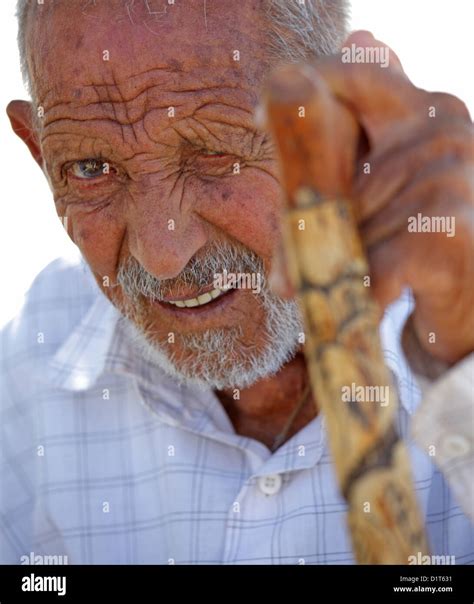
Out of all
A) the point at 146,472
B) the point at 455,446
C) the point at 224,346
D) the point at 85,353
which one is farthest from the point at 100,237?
the point at 455,446

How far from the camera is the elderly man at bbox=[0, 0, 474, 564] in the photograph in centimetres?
194

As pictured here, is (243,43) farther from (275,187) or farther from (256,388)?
(256,388)

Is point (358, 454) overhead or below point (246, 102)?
below

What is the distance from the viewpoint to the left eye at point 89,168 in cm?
209

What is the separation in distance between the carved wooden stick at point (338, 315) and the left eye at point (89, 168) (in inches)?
48.4

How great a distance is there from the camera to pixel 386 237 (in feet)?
3.54

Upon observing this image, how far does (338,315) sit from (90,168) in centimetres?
135

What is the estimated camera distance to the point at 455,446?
50.2 inches

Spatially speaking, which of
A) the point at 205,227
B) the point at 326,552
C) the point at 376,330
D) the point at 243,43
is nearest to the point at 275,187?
the point at 205,227

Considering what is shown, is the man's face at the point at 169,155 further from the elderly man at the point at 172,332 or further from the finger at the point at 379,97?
the finger at the point at 379,97

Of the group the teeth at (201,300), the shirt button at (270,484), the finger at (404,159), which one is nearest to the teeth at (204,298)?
the teeth at (201,300)

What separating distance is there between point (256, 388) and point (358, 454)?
1.52 meters

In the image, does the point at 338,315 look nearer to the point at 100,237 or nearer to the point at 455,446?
the point at 455,446

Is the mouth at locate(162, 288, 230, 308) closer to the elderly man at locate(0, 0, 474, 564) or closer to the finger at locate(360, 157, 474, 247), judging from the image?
the elderly man at locate(0, 0, 474, 564)
